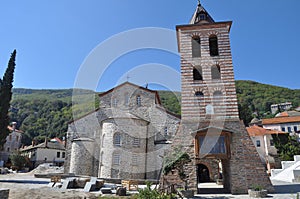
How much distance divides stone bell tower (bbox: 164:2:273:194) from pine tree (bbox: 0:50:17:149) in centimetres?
1625

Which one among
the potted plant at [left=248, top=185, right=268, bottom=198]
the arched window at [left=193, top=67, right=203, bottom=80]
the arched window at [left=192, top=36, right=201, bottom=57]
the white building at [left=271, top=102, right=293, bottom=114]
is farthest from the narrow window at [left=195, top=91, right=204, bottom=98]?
the white building at [left=271, top=102, right=293, bottom=114]

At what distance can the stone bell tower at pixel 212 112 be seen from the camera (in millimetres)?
12508

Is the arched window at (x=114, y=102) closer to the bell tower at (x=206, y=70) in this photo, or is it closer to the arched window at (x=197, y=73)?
the bell tower at (x=206, y=70)

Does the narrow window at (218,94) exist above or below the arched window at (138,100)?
below

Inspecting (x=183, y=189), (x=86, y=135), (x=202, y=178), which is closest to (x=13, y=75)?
(x=86, y=135)

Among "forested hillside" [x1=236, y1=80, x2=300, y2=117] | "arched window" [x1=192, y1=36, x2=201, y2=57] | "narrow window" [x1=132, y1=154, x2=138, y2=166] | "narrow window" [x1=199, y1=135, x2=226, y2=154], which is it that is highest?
"forested hillside" [x1=236, y1=80, x2=300, y2=117]

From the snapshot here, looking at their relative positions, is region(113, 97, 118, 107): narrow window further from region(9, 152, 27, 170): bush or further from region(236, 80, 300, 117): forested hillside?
region(236, 80, 300, 117): forested hillside

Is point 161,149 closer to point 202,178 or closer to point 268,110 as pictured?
point 202,178

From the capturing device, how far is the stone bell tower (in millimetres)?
12508

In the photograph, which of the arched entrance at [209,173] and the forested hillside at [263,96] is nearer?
the arched entrance at [209,173]

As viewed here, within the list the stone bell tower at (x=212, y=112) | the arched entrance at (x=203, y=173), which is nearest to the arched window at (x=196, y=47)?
the stone bell tower at (x=212, y=112)

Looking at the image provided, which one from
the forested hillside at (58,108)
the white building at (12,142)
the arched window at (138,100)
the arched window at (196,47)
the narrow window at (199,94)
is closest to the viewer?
the narrow window at (199,94)

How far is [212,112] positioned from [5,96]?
19.2 meters

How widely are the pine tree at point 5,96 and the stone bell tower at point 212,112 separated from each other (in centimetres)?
1625
